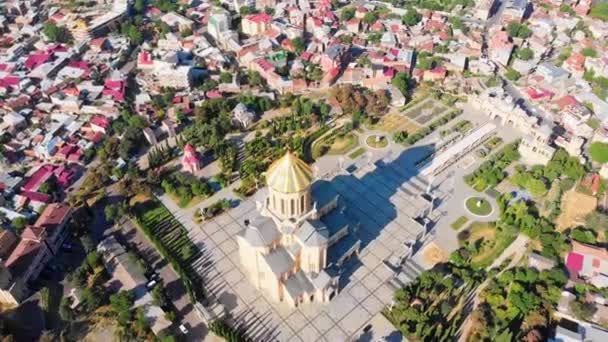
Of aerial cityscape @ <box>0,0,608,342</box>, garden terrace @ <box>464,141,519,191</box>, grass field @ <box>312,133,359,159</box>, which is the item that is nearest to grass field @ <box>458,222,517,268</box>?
aerial cityscape @ <box>0,0,608,342</box>

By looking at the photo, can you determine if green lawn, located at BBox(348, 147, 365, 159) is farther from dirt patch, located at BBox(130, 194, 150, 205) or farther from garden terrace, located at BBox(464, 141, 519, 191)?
dirt patch, located at BBox(130, 194, 150, 205)

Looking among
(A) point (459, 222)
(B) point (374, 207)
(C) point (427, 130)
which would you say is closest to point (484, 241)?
(A) point (459, 222)

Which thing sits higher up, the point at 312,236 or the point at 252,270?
the point at 312,236

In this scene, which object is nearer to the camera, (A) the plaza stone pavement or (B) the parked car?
(A) the plaza stone pavement

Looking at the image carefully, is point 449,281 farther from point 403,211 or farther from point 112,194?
point 112,194

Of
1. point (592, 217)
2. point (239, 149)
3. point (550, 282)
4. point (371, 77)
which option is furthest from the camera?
point (371, 77)

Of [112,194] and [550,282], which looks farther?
[112,194]

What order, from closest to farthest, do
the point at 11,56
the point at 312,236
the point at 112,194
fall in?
the point at 312,236 < the point at 112,194 < the point at 11,56

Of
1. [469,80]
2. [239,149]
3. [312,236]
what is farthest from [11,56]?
[469,80]
